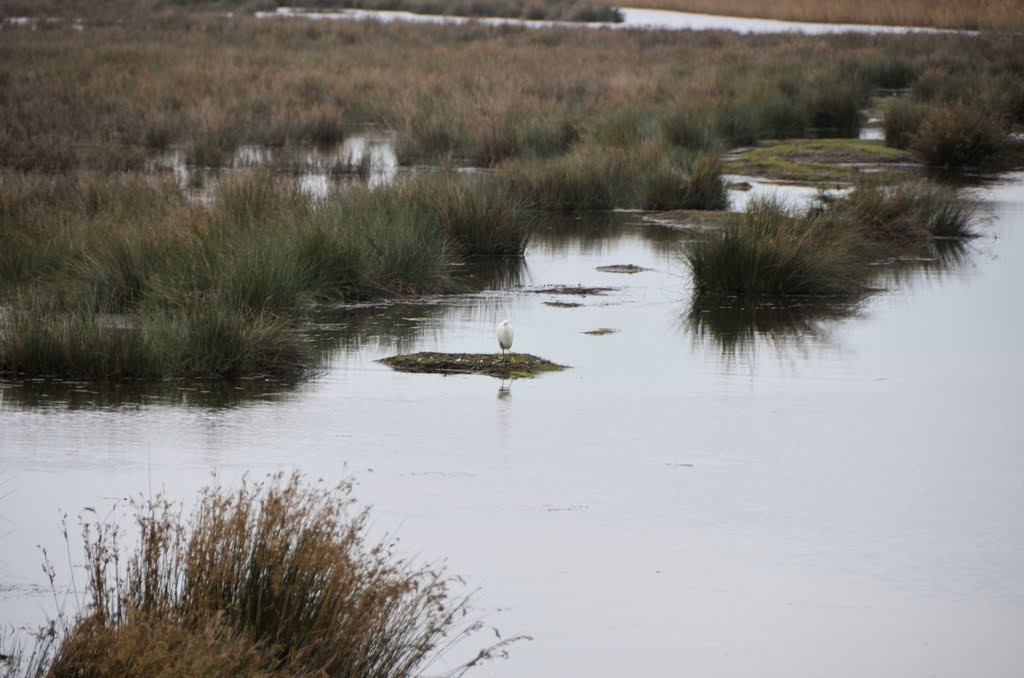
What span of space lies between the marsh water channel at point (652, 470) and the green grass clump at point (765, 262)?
63 centimetres

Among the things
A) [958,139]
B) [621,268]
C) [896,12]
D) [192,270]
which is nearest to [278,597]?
[192,270]

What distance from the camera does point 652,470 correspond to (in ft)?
23.4

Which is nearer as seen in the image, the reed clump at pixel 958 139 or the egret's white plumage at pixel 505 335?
the egret's white plumage at pixel 505 335

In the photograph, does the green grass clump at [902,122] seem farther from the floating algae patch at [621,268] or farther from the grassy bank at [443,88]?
the floating algae patch at [621,268]

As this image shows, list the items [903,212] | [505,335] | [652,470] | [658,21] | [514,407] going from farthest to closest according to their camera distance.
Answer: [658,21] < [903,212] < [505,335] < [514,407] < [652,470]

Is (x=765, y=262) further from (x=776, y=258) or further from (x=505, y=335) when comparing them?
(x=505, y=335)

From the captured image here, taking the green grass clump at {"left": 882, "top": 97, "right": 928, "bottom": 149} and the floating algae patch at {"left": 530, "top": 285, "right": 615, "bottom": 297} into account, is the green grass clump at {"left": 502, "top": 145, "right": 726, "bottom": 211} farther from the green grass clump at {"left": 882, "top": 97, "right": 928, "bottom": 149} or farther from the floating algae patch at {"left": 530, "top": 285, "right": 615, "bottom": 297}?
the green grass clump at {"left": 882, "top": 97, "right": 928, "bottom": 149}

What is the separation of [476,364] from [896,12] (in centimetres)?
4568

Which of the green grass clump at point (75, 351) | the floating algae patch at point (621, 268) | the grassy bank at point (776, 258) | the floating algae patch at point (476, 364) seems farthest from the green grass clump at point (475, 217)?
the green grass clump at point (75, 351)

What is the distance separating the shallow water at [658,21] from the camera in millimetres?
47938

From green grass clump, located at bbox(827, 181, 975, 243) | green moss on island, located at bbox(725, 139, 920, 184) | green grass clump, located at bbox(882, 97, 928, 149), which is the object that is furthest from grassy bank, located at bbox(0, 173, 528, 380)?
green grass clump, located at bbox(882, 97, 928, 149)

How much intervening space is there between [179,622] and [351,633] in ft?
1.64

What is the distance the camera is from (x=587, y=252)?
14.2 meters

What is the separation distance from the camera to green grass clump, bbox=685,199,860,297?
11.8 meters
